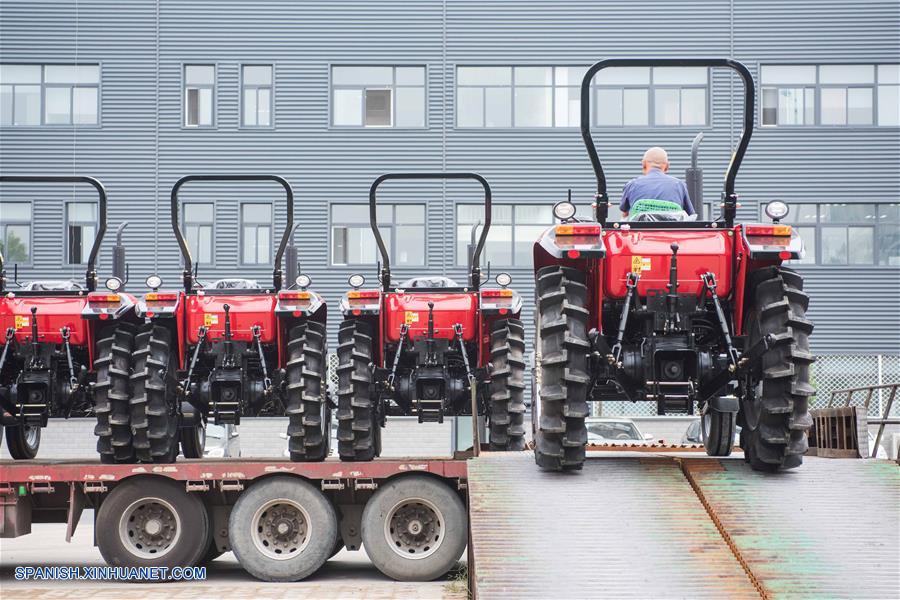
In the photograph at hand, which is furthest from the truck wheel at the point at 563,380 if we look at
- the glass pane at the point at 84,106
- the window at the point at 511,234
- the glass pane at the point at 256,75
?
the glass pane at the point at 84,106

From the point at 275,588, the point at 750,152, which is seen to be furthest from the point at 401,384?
the point at 750,152

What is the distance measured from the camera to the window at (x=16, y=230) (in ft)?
103

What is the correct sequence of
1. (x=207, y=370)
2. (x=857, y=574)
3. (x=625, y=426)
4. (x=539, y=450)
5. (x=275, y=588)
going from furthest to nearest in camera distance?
(x=625, y=426) < (x=207, y=370) < (x=275, y=588) < (x=539, y=450) < (x=857, y=574)

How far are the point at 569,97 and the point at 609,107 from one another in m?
1.02

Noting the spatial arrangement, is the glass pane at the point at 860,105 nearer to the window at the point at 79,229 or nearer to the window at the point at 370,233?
the window at the point at 370,233

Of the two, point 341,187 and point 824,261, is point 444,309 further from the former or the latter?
point 824,261

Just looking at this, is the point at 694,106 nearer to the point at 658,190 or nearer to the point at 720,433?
the point at 720,433

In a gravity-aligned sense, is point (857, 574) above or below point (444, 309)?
below

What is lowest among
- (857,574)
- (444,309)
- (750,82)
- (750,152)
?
(857,574)

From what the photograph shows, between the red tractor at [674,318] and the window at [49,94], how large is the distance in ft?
79.4

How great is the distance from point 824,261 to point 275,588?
73.3 feet

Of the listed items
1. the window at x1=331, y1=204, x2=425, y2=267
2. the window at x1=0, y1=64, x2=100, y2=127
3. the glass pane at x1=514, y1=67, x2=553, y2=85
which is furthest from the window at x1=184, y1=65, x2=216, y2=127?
the glass pane at x1=514, y1=67, x2=553, y2=85

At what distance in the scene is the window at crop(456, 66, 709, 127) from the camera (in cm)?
3091

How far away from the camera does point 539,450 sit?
355 inches
